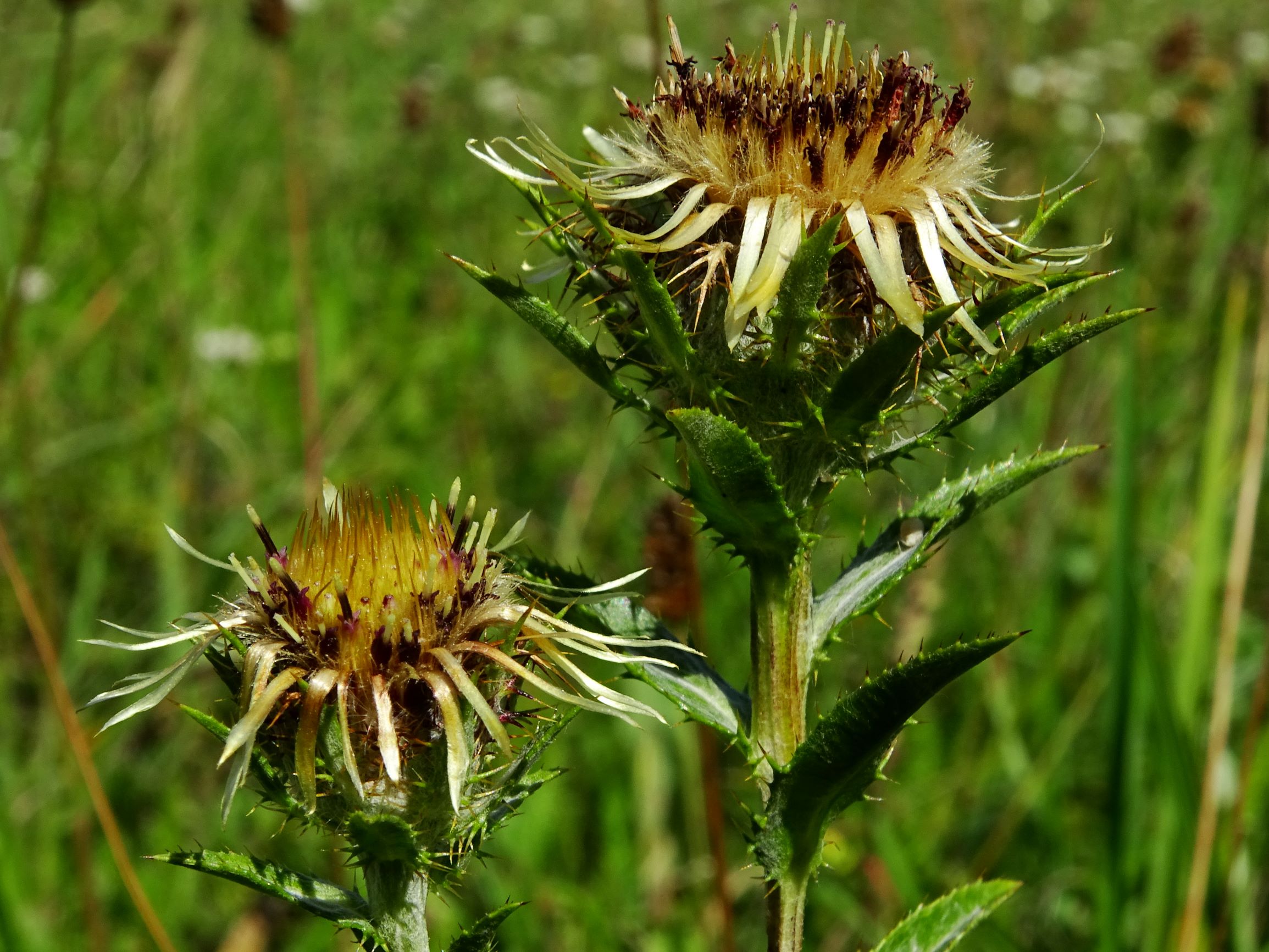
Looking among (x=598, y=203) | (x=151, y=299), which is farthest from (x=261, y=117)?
(x=598, y=203)

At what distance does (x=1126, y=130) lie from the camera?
6695 mm

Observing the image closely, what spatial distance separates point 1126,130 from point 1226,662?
4.35 m

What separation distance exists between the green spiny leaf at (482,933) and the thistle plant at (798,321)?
43 cm

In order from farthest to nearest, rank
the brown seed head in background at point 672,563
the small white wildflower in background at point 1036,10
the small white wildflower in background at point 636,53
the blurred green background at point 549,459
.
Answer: the small white wildflower in background at point 1036,10, the small white wildflower in background at point 636,53, the blurred green background at point 549,459, the brown seed head in background at point 672,563

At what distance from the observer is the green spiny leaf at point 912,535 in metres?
1.86

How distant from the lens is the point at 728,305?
1.66 metres

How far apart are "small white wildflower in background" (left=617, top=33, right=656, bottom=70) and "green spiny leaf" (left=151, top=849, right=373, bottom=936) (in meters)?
7.77

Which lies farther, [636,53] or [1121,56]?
[636,53]

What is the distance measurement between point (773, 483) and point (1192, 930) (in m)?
2.10

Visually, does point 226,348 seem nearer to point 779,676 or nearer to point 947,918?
point 779,676

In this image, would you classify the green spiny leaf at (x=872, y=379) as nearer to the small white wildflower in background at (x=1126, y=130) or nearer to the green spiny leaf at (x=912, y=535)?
the green spiny leaf at (x=912, y=535)

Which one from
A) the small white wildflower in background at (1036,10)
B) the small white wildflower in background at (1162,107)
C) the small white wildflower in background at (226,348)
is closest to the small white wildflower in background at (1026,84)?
the small white wildflower in background at (1162,107)

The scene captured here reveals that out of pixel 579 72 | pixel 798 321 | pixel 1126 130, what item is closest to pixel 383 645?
pixel 798 321

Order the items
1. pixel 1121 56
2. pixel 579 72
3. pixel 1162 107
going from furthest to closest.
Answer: pixel 579 72 → pixel 1121 56 → pixel 1162 107
